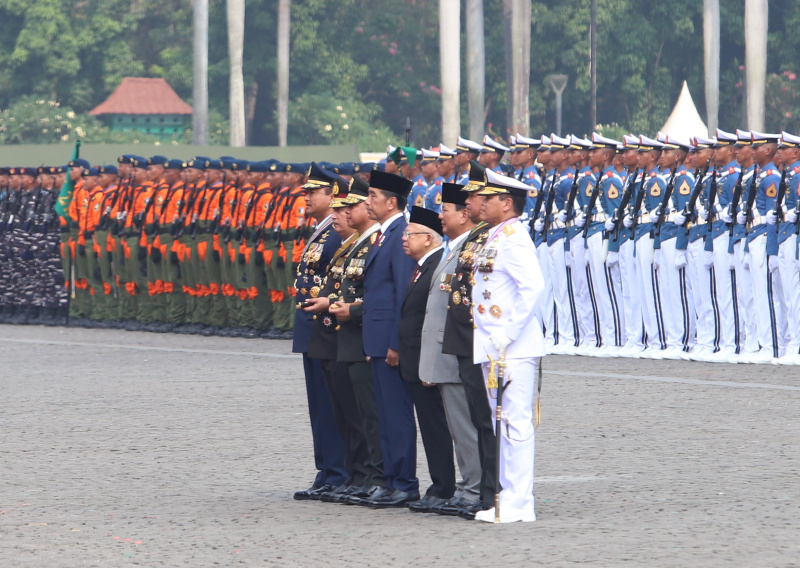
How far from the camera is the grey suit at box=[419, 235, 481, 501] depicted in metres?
7.66

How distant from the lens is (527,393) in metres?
7.51

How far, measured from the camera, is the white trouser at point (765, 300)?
563 inches

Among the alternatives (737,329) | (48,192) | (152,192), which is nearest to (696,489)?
(737,329)

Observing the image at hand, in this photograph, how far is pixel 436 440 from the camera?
7.84 metres

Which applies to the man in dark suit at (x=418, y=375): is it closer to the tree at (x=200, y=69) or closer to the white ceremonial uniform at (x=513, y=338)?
the white ceremonial uniform at (x=513, y=338)

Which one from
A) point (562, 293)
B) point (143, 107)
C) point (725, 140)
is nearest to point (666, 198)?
point (725, 140)

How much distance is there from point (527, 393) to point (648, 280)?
7.91 meters

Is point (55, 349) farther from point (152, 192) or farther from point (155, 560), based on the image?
point (155, 560)

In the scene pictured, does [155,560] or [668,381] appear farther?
[668,381]

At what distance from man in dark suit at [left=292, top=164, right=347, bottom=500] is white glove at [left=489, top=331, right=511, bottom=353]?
4.25 ft

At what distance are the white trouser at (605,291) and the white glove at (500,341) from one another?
27.0 feet

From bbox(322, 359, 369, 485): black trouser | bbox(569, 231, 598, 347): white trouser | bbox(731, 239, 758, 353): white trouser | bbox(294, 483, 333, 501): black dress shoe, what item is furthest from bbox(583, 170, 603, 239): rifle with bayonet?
bbox(294, 483, 333, 501): black dress shoe

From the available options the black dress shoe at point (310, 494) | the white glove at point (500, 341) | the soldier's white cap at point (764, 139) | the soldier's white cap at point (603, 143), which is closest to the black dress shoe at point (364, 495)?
the black dress shoe at point (310, 494)

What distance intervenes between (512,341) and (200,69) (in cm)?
3618
